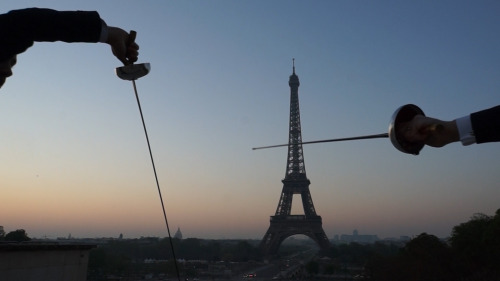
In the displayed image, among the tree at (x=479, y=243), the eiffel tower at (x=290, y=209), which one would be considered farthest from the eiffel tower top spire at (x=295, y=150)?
the tree at (x=479, y=243)

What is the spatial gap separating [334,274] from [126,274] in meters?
28.5

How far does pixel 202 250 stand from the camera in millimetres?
78250

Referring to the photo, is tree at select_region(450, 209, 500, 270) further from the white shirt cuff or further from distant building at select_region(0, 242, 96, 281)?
the white shirt cuff

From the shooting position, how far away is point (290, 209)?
5612 cm

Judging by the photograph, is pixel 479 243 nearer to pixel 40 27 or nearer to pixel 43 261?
pixel 43 261

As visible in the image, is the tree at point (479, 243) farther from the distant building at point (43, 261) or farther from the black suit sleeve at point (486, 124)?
the black suit sleeve at point (486, 124)

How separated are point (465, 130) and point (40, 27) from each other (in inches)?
57.1

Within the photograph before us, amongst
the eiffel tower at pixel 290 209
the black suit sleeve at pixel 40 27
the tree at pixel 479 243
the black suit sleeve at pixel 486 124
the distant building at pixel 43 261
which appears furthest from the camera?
the eiffel tower at pixel 290 209

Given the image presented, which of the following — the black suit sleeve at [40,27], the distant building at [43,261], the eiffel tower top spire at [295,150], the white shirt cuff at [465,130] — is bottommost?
the distant building at [43,261]

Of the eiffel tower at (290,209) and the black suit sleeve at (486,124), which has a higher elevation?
the eiffel tower at (290,209)

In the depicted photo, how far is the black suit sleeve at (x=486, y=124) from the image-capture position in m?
1.34

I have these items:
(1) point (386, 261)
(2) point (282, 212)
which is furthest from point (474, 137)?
(2) point (282, 212)

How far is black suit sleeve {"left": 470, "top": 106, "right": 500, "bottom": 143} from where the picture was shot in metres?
1.34

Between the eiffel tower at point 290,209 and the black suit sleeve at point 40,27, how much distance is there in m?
52.4
